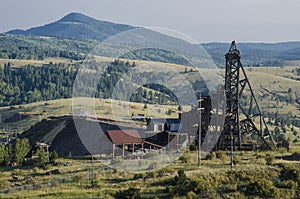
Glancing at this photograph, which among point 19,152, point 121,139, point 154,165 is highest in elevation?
point 121,139

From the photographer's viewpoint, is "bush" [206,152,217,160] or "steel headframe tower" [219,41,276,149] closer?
"bush" [206,152,217,160]

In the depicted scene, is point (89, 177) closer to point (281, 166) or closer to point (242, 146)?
point (281, 166)

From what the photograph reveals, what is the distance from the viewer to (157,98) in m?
180

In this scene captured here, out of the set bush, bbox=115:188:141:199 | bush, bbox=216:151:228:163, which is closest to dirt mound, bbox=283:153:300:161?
bush, bbox=216:151:228:163

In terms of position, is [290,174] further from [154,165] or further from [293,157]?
[154,165]

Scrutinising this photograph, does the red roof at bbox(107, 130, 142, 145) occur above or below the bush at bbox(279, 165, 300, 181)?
above

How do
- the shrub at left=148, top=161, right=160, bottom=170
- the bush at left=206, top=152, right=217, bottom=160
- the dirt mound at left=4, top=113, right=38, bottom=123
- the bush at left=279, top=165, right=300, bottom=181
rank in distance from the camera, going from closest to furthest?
the bush at left=279, top=165, right=300, bottom=181, the shrub at left=148, top=161, right=160, bottom=170, the bush at left=206, top=152, right=217, bottom=160, the dirt mound at left=4, top=113, right=38, bottom=123

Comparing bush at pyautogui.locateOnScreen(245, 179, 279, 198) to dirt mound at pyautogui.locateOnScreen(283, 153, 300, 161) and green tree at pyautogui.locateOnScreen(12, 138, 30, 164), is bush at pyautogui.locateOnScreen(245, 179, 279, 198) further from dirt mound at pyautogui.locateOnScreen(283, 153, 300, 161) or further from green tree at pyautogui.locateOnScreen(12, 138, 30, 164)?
green tree at pyautogui.locateOnScreen(12, 138, 30, 164)

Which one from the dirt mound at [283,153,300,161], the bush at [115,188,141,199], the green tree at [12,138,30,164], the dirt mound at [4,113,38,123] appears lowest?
the dirt mound at [4,113,38,123]

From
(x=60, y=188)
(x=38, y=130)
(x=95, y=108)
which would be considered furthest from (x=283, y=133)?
(x=60, y=188)

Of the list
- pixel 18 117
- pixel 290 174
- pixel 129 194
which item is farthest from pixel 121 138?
pixel 18 117

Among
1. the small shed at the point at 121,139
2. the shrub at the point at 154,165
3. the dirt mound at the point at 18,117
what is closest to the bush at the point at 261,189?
the shrub at the point at 154,165

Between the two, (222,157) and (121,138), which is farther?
(121,138)

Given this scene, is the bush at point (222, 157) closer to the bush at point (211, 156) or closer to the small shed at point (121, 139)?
the bush at point (211, 156)
